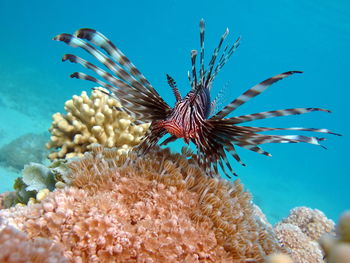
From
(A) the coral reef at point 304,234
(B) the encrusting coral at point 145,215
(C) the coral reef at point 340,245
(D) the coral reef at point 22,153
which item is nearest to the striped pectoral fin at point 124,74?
(B) the encrusting coral at point 145,215

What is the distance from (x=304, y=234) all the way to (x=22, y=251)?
485cm

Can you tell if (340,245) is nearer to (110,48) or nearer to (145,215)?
(145,215)

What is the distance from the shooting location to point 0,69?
29125 mm

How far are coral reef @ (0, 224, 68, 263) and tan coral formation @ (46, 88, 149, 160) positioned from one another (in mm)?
2407

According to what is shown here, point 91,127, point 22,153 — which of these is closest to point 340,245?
point 91,127

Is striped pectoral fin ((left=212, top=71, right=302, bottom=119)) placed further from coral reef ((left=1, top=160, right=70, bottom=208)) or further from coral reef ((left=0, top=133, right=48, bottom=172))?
coral reef ((left=0, top=133, right=48, bottom=172))

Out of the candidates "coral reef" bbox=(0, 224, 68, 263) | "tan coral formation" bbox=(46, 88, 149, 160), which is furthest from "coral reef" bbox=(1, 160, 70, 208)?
"coral reef" bbox=(0, 224, 68, 263)

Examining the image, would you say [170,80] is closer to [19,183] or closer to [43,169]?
[43,169]

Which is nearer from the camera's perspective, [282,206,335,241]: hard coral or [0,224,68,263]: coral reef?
[0,224,68,263]: coral reef

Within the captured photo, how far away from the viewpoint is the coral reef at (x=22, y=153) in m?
8.77

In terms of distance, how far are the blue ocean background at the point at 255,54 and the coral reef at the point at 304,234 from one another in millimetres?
23291

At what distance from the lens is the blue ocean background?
48.6 meters

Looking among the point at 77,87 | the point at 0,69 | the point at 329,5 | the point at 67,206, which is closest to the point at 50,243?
the point at 67,206

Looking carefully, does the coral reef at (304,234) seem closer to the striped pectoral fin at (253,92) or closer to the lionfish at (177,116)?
the lionfish at (177,116)
